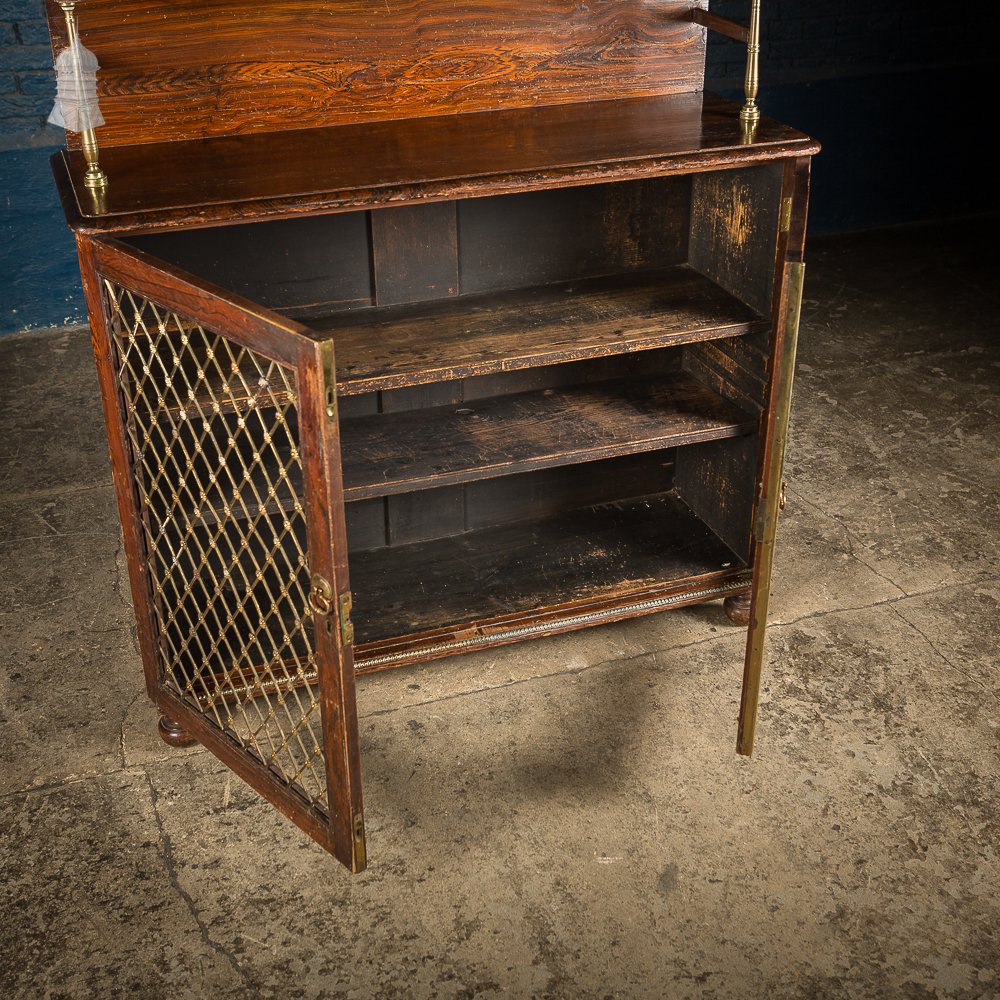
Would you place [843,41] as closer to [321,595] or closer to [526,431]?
[526,431]

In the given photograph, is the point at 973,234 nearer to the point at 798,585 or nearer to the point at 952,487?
the point at 952,487

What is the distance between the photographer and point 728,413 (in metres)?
3.26

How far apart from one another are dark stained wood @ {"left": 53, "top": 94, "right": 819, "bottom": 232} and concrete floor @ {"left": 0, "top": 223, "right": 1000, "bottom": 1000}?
1256 millimetres

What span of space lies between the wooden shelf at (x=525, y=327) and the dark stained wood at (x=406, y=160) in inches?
15.9

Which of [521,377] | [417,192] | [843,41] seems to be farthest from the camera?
[843,41]

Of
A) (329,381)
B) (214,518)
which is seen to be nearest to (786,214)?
(329,381)

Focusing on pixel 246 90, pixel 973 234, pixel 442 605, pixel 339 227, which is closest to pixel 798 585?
pixel 442 605

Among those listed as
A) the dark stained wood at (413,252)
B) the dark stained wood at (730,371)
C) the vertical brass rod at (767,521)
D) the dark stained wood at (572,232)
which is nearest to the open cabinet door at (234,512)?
the dark stained wood at (413,252)

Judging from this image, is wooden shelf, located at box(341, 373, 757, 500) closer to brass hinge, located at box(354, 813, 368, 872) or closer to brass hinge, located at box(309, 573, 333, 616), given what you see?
brass hinge, located at box(309, 573, 333, 616)

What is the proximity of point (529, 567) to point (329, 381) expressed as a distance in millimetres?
1474

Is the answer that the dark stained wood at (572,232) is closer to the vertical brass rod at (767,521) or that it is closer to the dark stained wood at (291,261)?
the dark stained wood at (291,261)

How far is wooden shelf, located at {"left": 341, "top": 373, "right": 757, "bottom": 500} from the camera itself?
297 cm

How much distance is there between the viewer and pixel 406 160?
2.69 m

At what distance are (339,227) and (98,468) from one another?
1523mm
